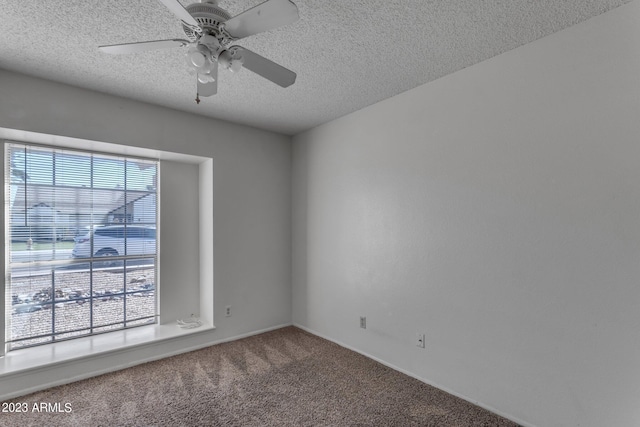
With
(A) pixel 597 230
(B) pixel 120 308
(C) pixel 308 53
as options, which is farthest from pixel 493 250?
(B) pixel 120 308

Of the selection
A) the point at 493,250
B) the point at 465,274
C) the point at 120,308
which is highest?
the point at 493,250

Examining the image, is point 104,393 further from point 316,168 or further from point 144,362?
point 316,168

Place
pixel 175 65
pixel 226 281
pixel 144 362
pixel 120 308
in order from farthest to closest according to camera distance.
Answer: pixel 226 281 → pixel 120 308 → pixel 144 362 → pixel 175 65

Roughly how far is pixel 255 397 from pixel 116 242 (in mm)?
2169

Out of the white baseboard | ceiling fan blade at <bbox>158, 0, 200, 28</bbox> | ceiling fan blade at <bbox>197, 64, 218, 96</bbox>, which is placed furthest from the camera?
the white baseboard

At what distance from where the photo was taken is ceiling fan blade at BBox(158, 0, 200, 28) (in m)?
1.18

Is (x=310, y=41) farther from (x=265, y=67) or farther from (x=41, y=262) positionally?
(x=41, y=262)

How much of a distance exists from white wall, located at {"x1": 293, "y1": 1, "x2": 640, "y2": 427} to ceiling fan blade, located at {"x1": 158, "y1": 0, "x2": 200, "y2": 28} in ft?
6.47

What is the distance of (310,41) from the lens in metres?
2.02

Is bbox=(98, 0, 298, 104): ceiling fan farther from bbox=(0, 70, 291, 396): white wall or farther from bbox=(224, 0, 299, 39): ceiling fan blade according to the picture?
bbox=(0, 70, 291, 396): white wall

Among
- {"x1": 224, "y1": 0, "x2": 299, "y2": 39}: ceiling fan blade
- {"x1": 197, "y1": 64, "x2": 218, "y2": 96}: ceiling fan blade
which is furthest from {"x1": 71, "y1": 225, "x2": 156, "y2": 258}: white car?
{"x1": 224, "y1": 0, "x2": 299, "y2": 39}: ceiling fan blade

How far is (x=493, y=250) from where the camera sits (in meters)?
2.22

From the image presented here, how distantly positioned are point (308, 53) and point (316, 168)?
170 cm

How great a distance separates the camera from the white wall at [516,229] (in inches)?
67.9
